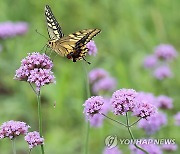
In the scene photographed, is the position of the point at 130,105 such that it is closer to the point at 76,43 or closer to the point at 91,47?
the point at 76,43

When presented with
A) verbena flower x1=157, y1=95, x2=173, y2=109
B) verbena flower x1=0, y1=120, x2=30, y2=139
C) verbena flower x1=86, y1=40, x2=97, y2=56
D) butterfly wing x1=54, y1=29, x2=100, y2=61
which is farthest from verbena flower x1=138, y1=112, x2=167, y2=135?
verbena flower x1=0, y1=120, x2=30, y2=139

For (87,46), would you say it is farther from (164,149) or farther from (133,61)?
(133,61)

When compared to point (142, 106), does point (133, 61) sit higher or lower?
higher

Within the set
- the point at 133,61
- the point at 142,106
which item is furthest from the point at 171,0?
the point at 142,106

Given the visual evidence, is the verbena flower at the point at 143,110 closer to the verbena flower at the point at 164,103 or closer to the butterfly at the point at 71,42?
the butterfly at the point at 71,42

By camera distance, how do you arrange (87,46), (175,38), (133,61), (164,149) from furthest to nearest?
(175,38), (133,61), (164,149), (87,46)

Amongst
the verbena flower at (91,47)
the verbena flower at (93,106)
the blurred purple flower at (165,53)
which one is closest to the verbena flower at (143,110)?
the verbena flower at (93,106)
